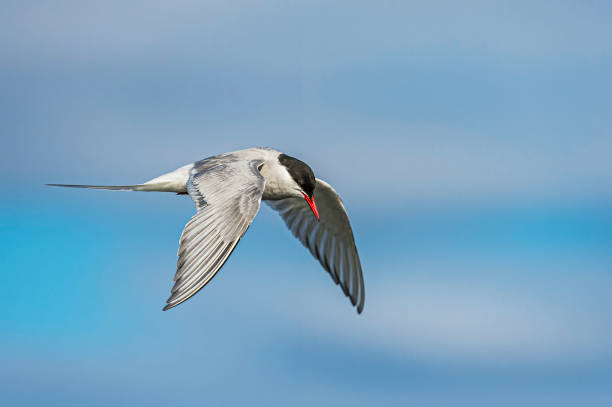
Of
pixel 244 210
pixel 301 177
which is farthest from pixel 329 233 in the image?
pixel 244 210

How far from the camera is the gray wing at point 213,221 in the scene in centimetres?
766

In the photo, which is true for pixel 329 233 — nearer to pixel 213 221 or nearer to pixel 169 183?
pixel 169 183

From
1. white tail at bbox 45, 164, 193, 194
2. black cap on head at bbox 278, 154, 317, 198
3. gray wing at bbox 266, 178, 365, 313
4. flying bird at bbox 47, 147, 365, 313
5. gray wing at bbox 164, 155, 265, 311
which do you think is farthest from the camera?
gray wing at bbox 266, 178, 365, 313

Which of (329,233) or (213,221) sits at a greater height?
(329,233)

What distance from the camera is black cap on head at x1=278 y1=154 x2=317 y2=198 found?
11203 mm

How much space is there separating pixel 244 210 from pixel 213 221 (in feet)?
1.44

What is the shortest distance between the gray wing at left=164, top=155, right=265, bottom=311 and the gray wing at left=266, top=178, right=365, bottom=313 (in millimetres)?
3107

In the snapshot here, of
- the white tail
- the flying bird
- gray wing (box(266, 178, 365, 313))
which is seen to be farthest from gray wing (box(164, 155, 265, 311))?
gray wing (box(266, 178, 365, 313))

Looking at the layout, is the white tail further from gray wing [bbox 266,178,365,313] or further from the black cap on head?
gray wing [bbox 266,178,365,313]

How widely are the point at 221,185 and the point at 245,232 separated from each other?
1214 mm

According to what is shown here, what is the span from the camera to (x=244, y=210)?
874cm

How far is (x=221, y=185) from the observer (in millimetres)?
9406

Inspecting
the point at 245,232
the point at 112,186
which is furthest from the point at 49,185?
the point at 245,232

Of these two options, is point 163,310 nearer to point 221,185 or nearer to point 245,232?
point 245,232
